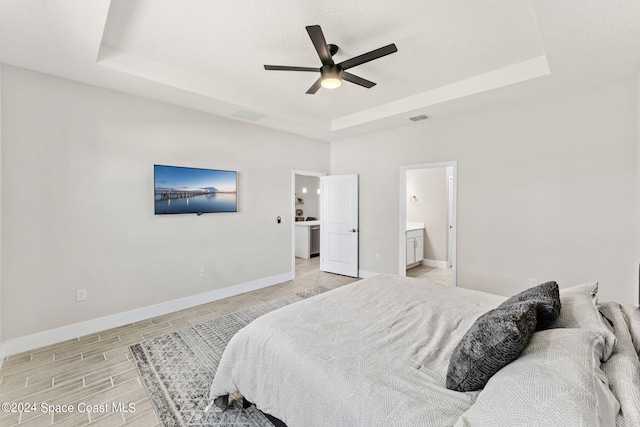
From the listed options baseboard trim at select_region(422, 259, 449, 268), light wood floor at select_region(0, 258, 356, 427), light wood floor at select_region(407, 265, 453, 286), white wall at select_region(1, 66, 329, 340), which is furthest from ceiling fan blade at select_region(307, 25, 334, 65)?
baseboard trim at select_region(422, 259, 449, 268)

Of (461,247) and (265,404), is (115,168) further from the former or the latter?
(461,247)

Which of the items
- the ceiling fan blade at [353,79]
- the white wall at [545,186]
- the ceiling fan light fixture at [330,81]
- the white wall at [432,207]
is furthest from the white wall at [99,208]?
the white wall at [432,207]

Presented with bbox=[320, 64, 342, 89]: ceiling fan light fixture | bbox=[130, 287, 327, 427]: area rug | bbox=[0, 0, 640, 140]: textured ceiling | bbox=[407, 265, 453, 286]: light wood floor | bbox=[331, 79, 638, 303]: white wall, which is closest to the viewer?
bbox=[130, 287, 327, 427]: area rug

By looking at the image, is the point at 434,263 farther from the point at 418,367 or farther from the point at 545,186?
the point at 418,367

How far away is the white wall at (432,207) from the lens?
6.06 meters

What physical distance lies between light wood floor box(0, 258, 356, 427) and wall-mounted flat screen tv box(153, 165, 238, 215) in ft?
4.57

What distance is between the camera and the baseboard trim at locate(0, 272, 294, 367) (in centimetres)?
269

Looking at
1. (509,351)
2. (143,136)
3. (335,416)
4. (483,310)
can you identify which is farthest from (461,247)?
(143,136)

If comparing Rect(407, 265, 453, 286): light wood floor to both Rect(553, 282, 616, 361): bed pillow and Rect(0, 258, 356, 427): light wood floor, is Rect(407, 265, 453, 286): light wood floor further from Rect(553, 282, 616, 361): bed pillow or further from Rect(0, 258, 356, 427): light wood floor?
Rect(0, 258, 356, 427): light wood floor

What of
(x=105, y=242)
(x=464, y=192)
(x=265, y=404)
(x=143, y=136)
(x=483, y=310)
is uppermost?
(x=143, y=136)

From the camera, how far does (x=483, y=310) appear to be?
81.9 inches

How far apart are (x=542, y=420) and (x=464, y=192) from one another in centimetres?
363

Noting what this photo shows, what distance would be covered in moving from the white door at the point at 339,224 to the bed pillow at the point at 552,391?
423cm

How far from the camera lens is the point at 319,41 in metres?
2.09
